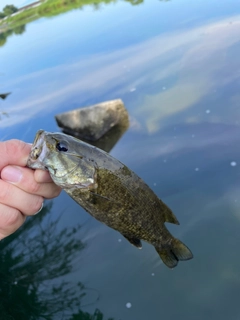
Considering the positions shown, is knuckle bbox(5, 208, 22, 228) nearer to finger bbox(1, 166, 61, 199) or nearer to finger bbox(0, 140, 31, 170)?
finger bbox(1, 166, 61, 199)

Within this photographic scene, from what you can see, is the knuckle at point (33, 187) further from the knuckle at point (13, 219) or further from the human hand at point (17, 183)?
the knuckle at point (13, 219)

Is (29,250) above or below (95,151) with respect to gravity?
below

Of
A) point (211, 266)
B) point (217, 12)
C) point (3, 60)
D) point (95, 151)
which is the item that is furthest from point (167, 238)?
point (3, 60)

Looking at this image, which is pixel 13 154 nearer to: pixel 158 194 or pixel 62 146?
pixel 62 146

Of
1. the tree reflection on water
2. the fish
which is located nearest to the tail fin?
the fish

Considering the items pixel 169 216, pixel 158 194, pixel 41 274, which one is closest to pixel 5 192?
pixel 169 216

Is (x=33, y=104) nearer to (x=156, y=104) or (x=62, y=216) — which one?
(x=156, y=104)
